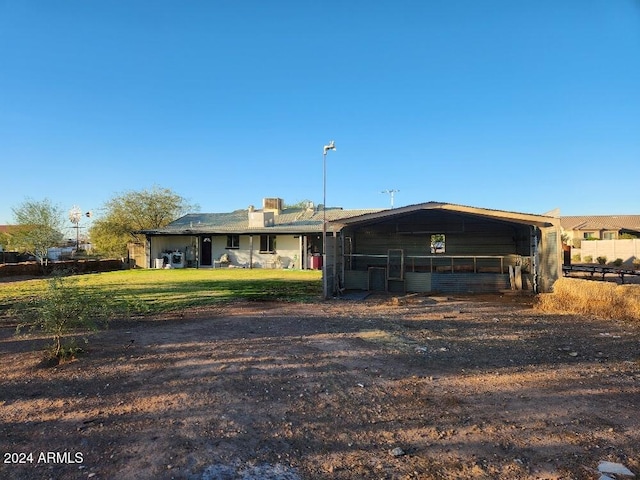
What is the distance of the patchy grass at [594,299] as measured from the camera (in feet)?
25.4

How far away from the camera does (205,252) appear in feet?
84.2

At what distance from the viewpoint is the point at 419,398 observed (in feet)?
12.7

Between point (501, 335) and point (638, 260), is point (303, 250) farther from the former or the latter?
point (638, 260)

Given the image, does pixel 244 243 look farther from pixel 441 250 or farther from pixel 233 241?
pixel 441 250

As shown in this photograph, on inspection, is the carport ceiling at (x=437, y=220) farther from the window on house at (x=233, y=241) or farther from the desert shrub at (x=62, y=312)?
the window on house at (x=233, y=241)

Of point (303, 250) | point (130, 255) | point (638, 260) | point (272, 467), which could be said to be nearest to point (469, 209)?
point (272, 467)

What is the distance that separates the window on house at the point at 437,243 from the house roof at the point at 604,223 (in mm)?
29222

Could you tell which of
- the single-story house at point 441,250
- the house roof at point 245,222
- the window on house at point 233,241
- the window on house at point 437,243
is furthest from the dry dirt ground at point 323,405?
the window on house at point 233,241

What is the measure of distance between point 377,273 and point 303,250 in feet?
33.9

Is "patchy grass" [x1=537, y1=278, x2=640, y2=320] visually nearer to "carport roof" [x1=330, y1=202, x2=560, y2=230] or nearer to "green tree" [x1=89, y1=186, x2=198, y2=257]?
"carport roof" [x1=330, y1=202, x2=560, y2=230]

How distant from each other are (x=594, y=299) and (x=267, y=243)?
1869 centimetres

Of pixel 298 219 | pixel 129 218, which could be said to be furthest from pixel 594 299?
pixel 129 218

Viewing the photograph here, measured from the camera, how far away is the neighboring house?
131ft

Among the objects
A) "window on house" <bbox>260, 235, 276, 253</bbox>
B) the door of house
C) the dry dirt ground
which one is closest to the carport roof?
the dry dirt ground
